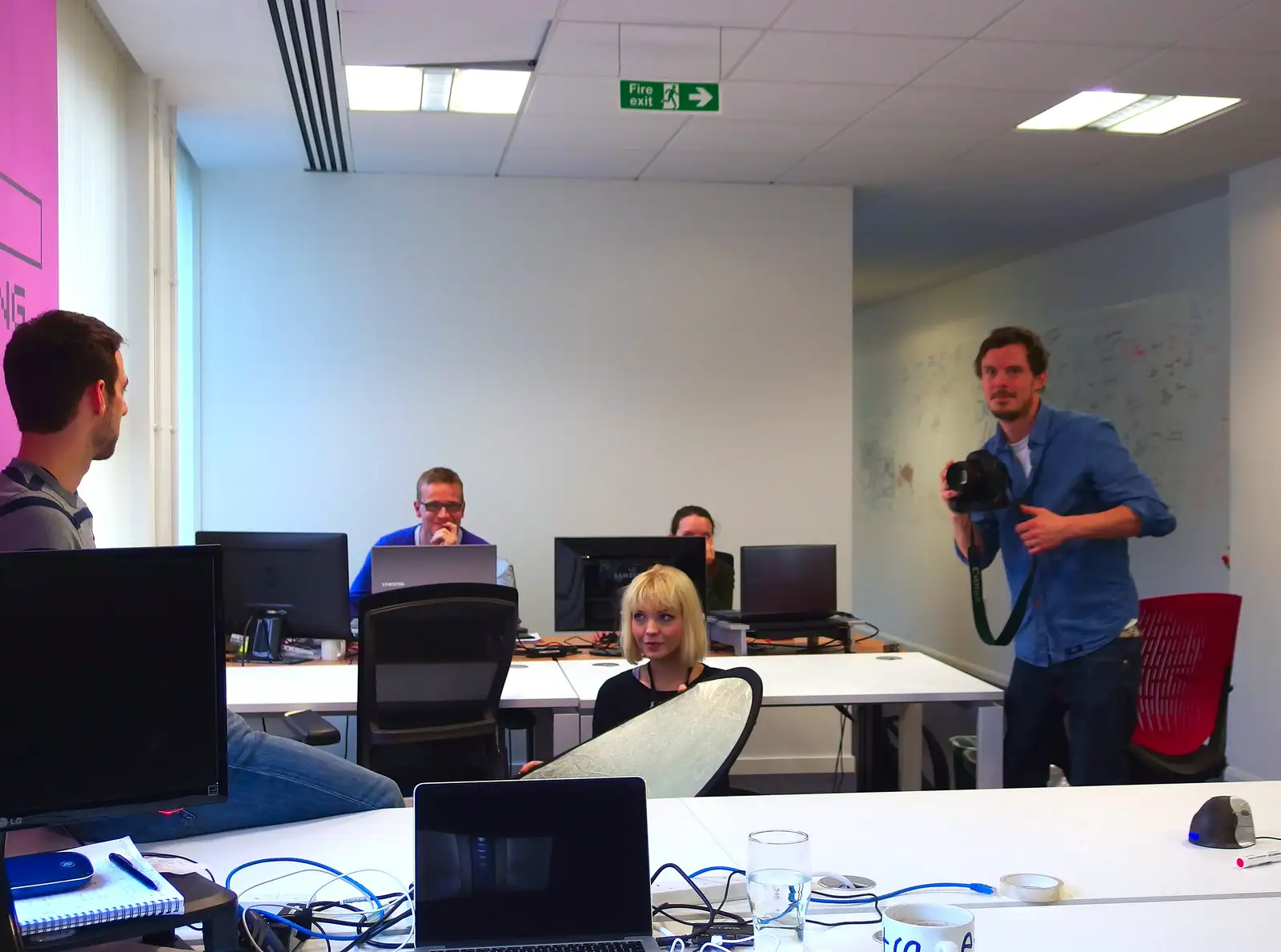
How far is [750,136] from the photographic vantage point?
5309mm

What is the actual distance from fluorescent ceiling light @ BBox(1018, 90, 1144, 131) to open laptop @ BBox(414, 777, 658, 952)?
4143mm

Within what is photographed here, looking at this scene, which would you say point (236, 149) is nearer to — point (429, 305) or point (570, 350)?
point (429, 305)

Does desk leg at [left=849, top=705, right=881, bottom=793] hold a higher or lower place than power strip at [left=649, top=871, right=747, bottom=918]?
lower

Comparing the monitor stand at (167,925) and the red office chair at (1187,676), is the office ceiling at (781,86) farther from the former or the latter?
the monitor stand at (167,925)

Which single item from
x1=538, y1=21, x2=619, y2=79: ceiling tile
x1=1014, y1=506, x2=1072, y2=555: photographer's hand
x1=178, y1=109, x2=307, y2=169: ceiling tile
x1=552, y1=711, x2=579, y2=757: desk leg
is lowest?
x1=552, y1=711, x2=579, y2=757: desk leg

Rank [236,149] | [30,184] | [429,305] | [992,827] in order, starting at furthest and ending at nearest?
[429,305] → [236,149] → [30,184] → [992,827]

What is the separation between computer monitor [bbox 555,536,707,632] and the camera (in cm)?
441

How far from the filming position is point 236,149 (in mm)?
5543

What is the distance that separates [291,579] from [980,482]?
2.45 meters

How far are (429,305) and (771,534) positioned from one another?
7.21ft

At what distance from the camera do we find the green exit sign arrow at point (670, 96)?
14.3 ft


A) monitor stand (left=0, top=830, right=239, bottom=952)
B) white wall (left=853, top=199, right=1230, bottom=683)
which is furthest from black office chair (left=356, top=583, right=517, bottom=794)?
white wall (left=853, top=199, right=1230, bottom=683)

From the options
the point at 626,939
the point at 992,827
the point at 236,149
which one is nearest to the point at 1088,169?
the point at 236,149

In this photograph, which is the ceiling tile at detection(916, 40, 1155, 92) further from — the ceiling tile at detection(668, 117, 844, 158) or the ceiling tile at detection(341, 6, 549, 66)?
the ceiling tile at detection(341, 6, 549, 66)
